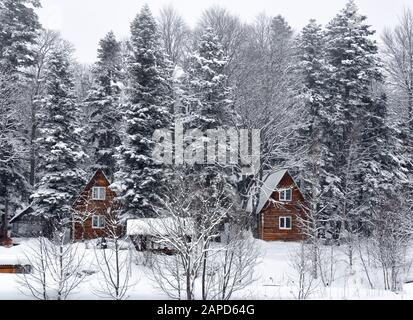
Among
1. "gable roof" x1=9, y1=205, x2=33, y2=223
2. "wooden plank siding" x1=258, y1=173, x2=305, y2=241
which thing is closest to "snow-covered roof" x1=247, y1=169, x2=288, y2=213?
"wooden plank siding" x1=258, y1=173, x2=305, y2=241

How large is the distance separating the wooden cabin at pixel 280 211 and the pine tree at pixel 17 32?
853 inches

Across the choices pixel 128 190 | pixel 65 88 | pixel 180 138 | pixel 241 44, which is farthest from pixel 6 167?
pixel 241 44

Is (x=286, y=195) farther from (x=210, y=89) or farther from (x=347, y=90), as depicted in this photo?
(x=210, y=89)

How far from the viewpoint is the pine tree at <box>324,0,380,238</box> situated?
36.5 metres

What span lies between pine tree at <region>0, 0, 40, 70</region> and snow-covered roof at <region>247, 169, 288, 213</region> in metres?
21.3

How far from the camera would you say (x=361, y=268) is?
2989 centimetres

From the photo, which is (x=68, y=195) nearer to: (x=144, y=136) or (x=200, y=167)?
(x=144, y=136)

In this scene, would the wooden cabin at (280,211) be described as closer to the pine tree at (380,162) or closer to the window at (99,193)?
the pine tree at (380,162)

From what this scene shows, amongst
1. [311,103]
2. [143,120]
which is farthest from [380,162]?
[143,120]

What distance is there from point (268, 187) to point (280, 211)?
218 cm

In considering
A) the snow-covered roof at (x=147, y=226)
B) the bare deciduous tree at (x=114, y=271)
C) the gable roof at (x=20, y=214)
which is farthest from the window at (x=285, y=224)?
the gable roof at (x=20, y=214)

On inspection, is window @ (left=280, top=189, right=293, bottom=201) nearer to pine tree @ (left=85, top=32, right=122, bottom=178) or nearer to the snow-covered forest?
the snow-covered forest

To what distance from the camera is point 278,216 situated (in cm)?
3859
